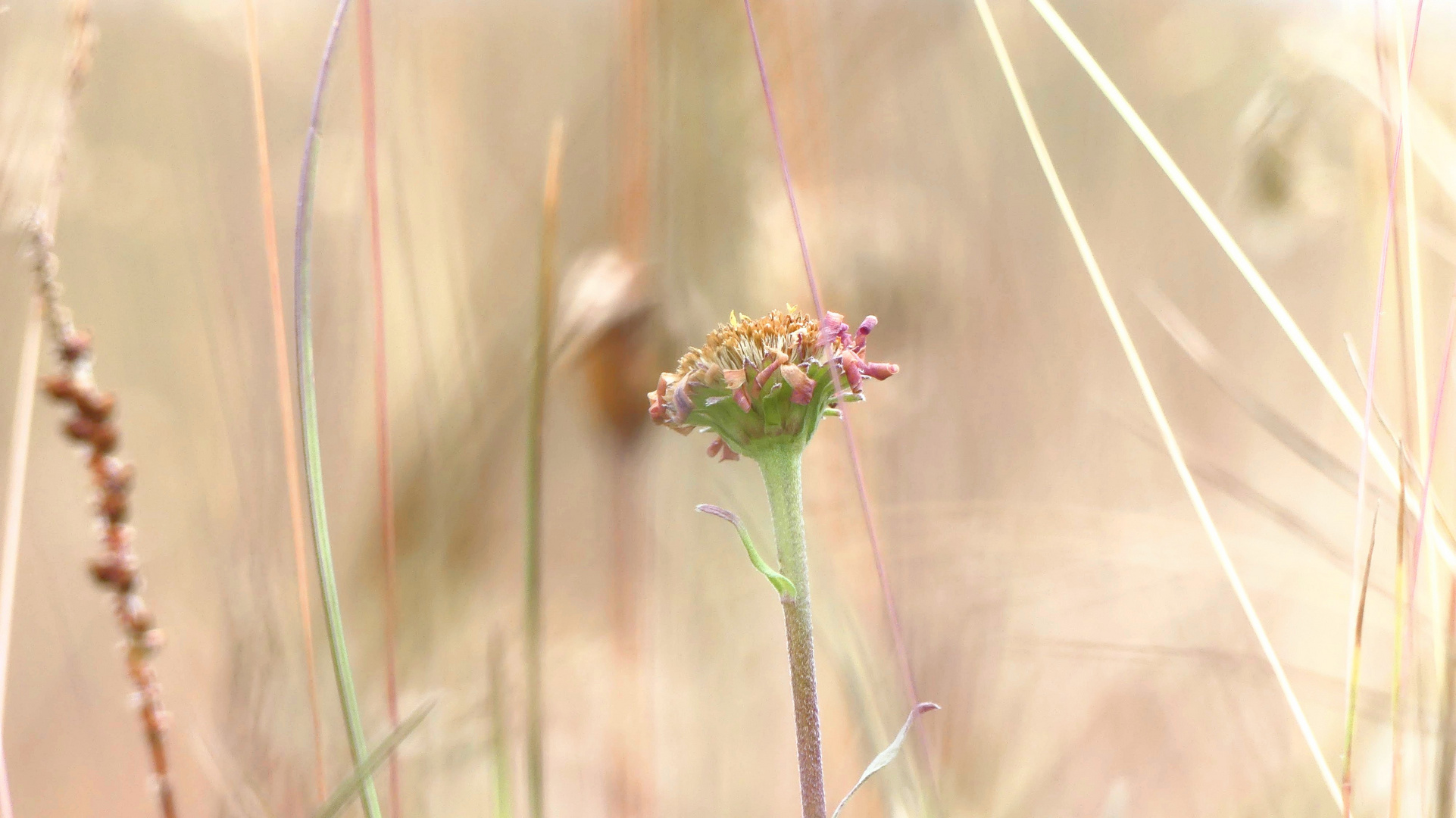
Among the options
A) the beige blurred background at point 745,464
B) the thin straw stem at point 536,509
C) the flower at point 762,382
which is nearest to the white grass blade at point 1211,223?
the beige blurred background at point 745,464

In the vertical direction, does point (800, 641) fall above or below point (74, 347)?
below

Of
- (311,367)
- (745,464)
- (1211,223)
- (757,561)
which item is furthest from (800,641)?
(745,464)

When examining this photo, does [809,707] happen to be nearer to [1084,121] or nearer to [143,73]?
[1084,121]

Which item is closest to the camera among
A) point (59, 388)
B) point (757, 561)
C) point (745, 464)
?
point (59, 388)

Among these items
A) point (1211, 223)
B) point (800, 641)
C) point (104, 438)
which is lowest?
point (800, 641)

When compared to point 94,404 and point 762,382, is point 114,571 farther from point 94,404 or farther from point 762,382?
point 762,382

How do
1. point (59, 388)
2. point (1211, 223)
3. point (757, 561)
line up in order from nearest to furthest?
point (59, 388) → point (757, 561) → point (1211, 223)

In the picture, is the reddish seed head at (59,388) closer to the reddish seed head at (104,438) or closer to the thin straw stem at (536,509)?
the reddish seed head at (104,438)
